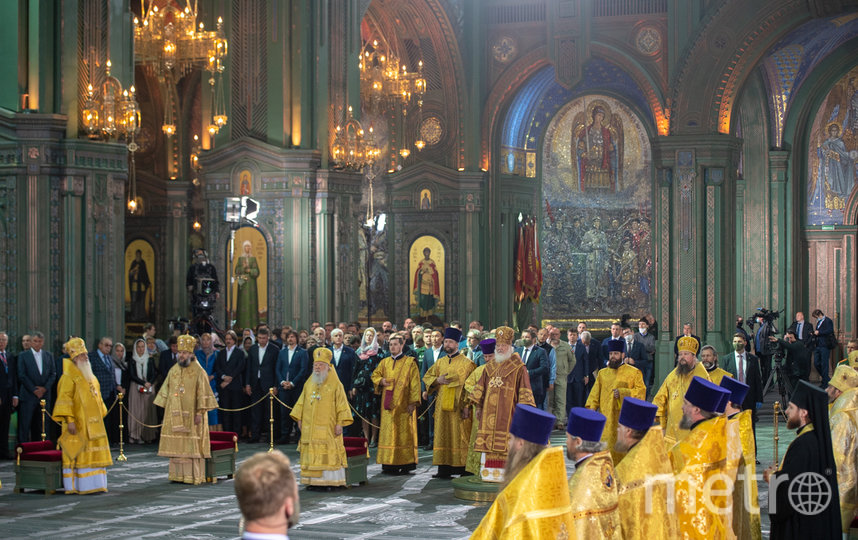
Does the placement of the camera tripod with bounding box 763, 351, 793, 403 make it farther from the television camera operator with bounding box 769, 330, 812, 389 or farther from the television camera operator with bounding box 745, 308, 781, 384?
the television camera operator with bounding box 745, 308, 781, 384

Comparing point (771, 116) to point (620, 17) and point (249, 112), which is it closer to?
point (620, 17)

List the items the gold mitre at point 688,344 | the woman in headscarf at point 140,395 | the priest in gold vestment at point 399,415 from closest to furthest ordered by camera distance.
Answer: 1. the gold mitre at point 688,344
2. the priest in gold vestment at point 399,415
3. the woman in headscarf at point 140,395

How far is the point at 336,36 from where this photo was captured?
68.8 feet

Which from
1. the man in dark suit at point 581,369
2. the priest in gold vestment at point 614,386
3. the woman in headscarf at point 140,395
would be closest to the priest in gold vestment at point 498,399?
the priest in gold vestment at point 614,386

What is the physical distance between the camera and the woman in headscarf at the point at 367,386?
51.0ft

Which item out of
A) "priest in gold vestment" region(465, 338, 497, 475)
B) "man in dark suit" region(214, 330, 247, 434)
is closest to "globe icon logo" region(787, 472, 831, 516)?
"priest in gold vestment" region(465, 338, 497, 475)

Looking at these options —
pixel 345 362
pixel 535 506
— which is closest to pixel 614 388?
pixel 345 362

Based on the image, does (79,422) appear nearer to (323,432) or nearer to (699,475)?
(323,432)

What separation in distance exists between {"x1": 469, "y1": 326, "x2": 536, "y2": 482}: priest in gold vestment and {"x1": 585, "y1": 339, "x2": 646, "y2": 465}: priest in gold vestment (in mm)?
827

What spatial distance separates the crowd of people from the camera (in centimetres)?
612


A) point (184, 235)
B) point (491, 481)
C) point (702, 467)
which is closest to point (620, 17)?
point (184, 235)

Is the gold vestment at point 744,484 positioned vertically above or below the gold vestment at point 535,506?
below

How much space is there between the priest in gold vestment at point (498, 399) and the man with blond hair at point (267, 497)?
8.03 meters

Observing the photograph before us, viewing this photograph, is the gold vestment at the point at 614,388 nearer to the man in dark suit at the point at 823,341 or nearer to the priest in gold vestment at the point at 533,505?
the priest in gold vestment at the point at 533,505
